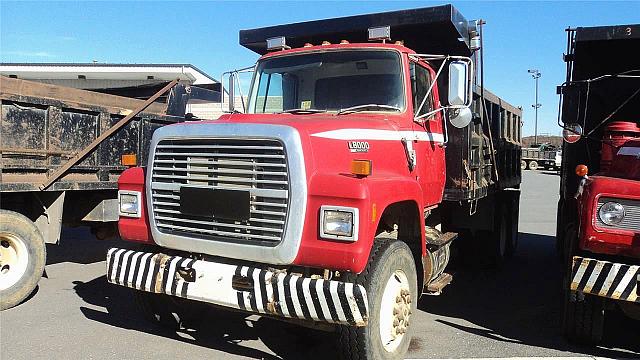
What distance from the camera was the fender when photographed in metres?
3.51

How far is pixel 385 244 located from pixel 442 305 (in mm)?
2398

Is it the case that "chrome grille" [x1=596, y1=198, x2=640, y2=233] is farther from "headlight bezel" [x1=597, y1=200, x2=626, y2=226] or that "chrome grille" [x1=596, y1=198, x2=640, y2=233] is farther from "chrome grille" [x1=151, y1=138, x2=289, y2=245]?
"chrome grille" [x1=151, y1=138, x2=289, y2=245]

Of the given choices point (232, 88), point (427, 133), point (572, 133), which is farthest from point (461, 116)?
point (232, 88)

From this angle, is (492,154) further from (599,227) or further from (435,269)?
(599,227)

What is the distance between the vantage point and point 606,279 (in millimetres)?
4199

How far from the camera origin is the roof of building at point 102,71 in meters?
13.5

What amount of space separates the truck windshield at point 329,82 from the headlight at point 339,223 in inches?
57.3

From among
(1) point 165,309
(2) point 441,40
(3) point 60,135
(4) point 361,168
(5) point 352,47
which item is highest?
(2) point 441,40

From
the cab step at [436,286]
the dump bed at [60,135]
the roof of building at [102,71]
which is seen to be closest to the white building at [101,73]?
the roof of building at [102,71]

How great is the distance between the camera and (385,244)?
398 centimetres

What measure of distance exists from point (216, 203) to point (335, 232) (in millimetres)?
919

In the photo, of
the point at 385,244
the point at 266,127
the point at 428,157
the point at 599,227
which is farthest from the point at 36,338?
the point at 599,227

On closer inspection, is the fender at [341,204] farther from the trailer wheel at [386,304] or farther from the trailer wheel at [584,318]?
the trailer wheel at [584,318]

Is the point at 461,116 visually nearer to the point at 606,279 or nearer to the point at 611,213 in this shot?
the point at 611,213
